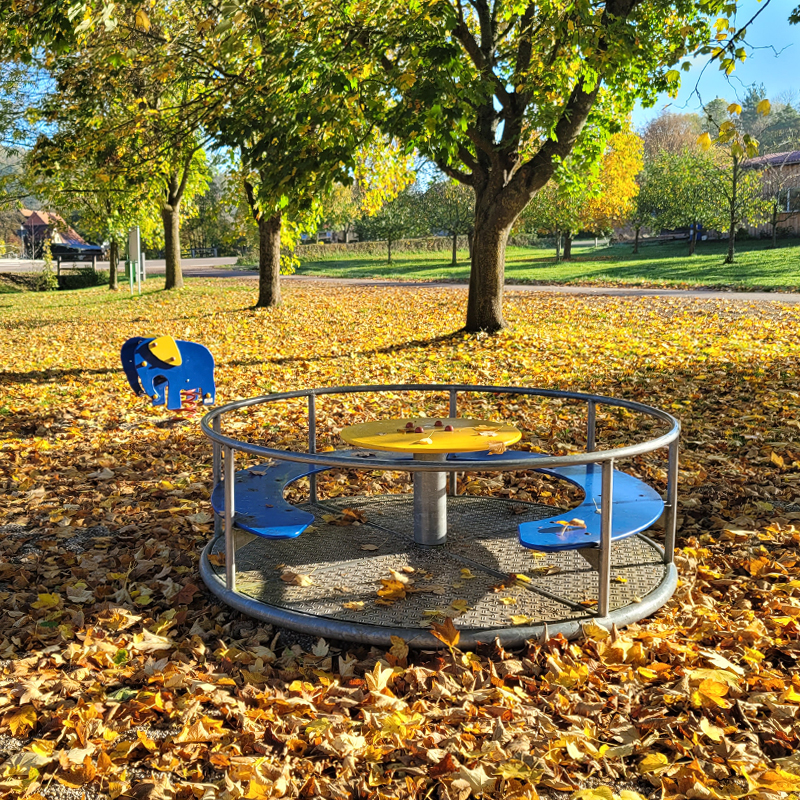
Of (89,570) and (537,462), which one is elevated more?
(537,462)

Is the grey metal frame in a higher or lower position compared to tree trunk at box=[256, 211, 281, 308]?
lower

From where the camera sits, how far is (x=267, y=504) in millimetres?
4504

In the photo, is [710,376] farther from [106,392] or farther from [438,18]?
[106,392]

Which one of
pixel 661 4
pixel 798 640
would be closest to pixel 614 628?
pixel 798 640

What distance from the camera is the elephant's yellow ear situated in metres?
8.80

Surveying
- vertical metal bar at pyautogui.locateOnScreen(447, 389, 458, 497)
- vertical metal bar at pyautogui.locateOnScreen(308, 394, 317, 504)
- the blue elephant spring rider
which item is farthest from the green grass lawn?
vertical metal bar at pyautogui.locateOnScreen(308, 394, 317, 504)

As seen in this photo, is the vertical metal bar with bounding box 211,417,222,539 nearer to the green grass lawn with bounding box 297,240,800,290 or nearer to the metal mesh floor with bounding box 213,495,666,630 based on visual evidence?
the metal mesh floor with bounding box 213,495,666,630

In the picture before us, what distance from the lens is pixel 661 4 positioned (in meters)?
10.3

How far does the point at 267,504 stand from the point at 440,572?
1.05 meters

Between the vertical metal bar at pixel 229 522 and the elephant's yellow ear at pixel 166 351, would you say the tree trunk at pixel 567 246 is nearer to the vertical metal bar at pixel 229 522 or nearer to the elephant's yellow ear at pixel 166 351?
the elephant's yellow ear at pixel 166 351

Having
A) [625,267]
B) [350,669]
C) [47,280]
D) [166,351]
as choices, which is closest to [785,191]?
[625,267]

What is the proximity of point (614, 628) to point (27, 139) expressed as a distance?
63.9ft

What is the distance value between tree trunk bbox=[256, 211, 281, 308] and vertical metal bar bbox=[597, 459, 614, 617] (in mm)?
15307

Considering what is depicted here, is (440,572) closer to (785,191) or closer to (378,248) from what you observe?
(785,191)
